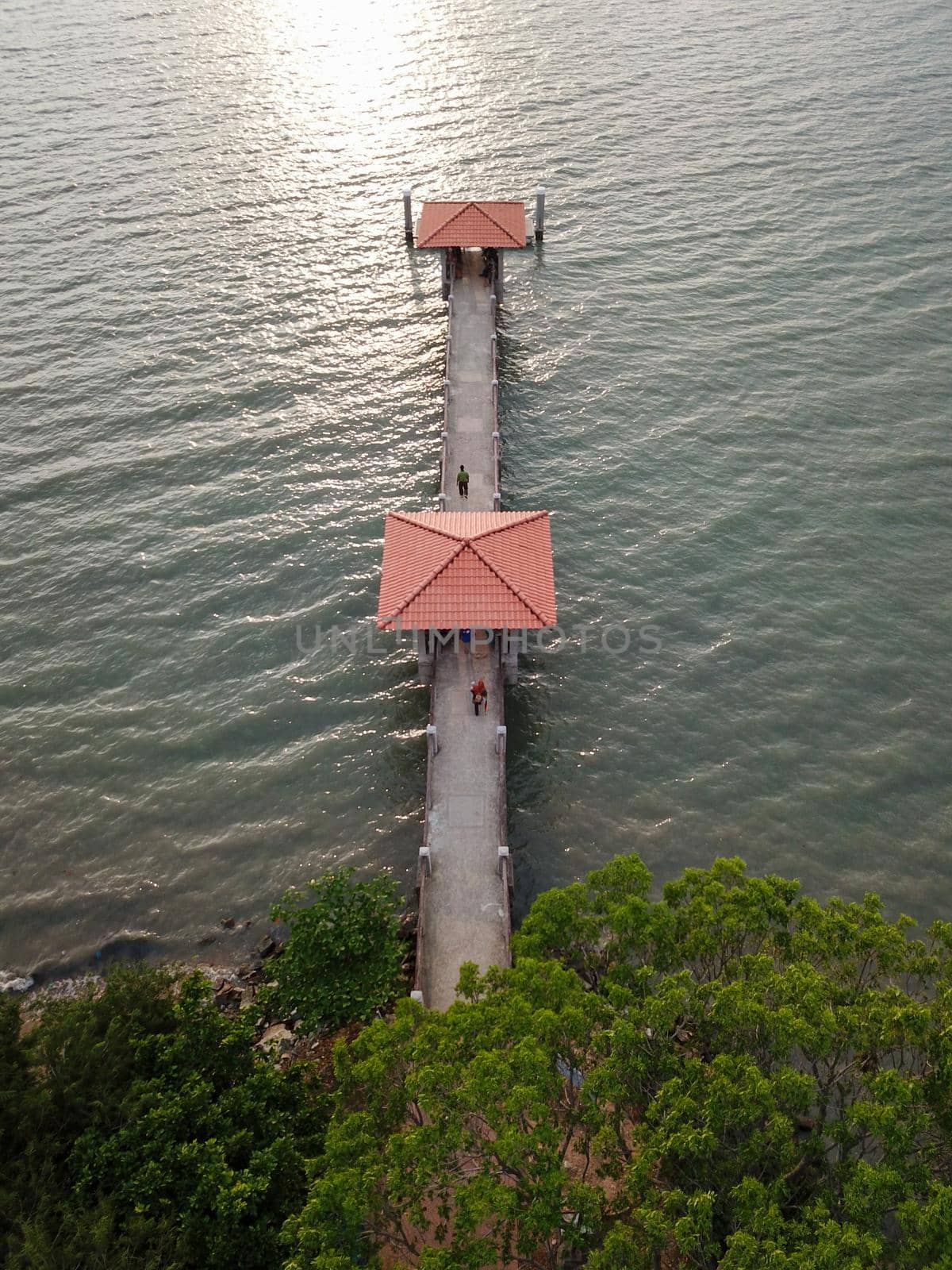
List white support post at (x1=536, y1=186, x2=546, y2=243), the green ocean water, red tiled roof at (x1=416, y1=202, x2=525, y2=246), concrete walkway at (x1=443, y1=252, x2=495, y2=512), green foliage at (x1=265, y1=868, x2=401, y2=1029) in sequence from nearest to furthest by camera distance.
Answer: green foliage at (x1=265, y1=868, x2=401, y2=1029) → the green ocean water → concrete walkway at (x1=443, y1=252, x2=495, y2=512) → red tiled roof at (x1=416, y1=202, x2=525, y2=246) → white support post at (x1=536, y1=186, x2=546, y2=243)

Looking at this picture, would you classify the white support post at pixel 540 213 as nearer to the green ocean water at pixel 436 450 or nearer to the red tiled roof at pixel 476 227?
the green ocean water at pixel 436 450

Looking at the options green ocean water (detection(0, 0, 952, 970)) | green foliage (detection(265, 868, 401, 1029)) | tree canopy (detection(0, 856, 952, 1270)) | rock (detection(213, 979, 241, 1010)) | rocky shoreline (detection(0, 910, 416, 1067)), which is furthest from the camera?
green ocean water (detection(0, 0, 952, 970))

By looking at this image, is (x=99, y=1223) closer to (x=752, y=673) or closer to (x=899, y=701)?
(x=752, y=673)

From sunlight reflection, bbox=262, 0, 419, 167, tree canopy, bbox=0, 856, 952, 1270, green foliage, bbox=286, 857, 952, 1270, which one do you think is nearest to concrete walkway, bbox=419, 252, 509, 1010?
tree canopy, bbox=0, 856, 952, 1270

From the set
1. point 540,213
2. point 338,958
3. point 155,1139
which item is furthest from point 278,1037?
point 540,213

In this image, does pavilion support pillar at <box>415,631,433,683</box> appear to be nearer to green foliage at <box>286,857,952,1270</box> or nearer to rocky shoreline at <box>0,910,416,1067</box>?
rocky shoreline at <box>0,910,416,1067</box>

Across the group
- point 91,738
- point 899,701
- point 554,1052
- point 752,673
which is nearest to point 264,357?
point 91,738
